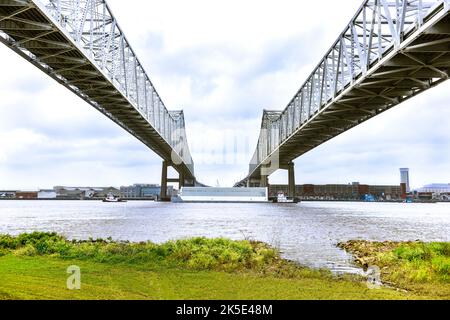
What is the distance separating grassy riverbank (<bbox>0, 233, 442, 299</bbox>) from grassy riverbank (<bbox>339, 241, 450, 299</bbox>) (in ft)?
2.91

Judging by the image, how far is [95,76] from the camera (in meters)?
35.7

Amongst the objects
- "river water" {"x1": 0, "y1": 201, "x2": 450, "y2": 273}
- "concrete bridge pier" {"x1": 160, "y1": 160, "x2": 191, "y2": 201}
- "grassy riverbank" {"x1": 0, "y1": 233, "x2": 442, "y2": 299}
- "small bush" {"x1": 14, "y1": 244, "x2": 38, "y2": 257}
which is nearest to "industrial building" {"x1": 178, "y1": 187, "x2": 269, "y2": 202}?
"concrete bridge pier" {"x1": 160, "y1": 160, "x2": 191, "y2": 201}

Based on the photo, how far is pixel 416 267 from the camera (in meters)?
12.6

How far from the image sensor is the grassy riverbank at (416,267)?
10.4 meters

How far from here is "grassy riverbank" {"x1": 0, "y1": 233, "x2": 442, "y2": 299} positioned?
8.69 m

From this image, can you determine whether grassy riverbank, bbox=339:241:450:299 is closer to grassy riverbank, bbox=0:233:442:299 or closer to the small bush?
grassy riverbank, bbox=0:233:442:299

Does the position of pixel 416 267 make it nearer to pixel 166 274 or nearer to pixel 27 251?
pixel 166 274

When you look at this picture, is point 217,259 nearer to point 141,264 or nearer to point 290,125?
point 141,264

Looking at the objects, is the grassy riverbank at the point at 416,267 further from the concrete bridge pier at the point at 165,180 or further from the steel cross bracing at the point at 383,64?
the concrete bridge pier at the point at 165,180

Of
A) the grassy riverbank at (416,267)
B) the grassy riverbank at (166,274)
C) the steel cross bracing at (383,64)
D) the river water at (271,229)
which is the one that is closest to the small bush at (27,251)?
the grassy riverbank at (166,274)

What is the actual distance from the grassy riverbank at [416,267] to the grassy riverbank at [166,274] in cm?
89

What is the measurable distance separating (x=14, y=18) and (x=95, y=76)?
42.4 feet

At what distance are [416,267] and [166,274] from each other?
24.0ft

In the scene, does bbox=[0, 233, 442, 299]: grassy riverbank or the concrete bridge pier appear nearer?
bbox=[0, 233, 442, 299]: grassy riverbank
